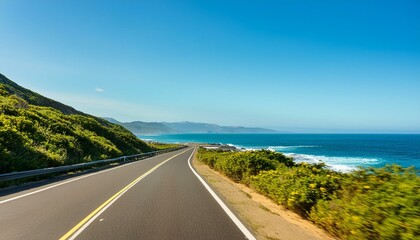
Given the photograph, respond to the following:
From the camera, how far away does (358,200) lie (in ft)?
21.7

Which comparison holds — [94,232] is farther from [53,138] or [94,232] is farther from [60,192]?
[53,138]

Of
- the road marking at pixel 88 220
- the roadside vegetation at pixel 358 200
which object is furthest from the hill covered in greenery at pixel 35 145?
the roadside vegetation at pixel 358 200

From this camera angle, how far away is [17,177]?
48.5ft

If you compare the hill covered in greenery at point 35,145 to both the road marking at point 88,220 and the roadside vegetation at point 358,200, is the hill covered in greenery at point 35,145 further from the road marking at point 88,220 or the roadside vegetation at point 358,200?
the roadside vegetation at point 358,200

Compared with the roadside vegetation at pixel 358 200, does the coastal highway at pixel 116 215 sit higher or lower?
lower

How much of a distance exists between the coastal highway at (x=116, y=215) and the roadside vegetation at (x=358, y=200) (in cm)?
196

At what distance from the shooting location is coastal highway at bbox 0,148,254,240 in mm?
6703

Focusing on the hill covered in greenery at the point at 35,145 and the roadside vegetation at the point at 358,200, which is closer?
the roadside vegetation at the point at 358,200

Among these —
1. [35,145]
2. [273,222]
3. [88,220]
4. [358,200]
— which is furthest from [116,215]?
[35,145]

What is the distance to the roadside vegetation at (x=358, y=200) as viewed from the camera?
5.21 meters

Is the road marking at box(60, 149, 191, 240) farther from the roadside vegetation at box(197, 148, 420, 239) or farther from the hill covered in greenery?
the hill covered in greenery

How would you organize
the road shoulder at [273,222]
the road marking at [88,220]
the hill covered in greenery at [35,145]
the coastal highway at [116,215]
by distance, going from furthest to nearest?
the hill covered in greenery at [35,145] < the road shoulder at [273,222] < the coastal highway at [116,215] < the road marking at [88,220]

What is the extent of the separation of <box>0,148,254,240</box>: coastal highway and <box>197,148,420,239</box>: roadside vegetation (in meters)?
1.96

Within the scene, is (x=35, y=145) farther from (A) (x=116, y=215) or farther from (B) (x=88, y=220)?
(B) (x=88, y=220)
